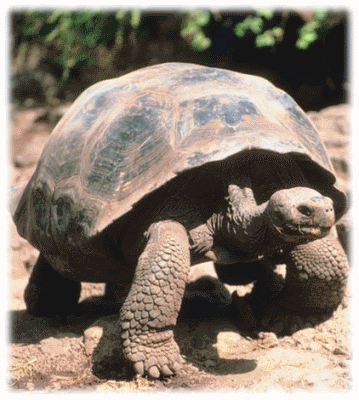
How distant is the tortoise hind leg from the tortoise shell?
0.48 metres

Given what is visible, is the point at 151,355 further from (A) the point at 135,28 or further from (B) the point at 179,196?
(A) the point at 135,28

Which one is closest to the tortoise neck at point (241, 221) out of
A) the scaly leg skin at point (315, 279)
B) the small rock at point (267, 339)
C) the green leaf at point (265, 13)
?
the scaly leg skin at point (315, 279)

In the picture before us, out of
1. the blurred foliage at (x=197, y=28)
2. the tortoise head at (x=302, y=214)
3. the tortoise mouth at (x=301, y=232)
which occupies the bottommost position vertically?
the tortoise mouth at (x=301, y=232)

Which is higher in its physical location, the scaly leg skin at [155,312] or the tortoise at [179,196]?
the tortoise at [179,196]

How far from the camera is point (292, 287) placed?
3826mm

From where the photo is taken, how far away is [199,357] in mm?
3549

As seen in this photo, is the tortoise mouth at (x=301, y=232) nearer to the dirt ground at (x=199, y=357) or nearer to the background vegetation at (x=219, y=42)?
the dirt ground at (x=199, y=357)

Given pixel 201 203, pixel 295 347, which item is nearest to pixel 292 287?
pixel 295 347

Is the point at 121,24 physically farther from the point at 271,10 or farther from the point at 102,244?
the point at 102,244

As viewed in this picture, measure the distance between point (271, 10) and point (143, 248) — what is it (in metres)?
5.54

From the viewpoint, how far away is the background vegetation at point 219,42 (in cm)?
839

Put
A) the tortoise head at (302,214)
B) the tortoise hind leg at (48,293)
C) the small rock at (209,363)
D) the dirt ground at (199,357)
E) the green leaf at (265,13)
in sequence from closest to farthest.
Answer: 1. the tortoise head at (302,214)
2. the dirt ground at (199,357)
3. the small rock at (209,363)
4. the tortoise hind leg at (48,293)
5. the green leaf at (265,13)

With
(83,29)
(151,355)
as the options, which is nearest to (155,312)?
(151,355)

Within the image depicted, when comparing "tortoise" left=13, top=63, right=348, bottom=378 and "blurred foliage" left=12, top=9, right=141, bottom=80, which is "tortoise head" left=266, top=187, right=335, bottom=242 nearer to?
"tortoise" left=13, top=63, right=348, bottom=378
